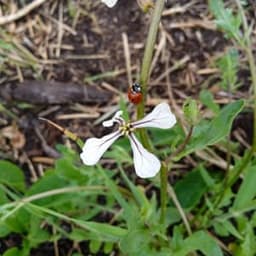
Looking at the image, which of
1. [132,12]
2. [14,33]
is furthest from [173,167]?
[14,33]

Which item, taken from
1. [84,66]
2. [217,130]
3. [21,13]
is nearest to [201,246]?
[217,130]

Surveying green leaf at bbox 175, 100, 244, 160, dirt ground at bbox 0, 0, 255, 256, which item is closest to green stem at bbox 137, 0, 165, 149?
green leaf at bbox 175, 100, 244, 160

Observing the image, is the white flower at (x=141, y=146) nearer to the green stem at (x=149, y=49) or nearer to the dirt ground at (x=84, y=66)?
the green stem at (x=149, y=49)

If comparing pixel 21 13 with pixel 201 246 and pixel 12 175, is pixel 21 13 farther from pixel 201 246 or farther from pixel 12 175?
pixel 201 246

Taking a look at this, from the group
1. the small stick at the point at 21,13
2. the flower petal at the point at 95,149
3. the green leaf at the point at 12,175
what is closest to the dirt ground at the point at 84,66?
the small stick at the point at 21,13

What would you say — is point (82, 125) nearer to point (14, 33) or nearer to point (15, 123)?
point (15, 123)

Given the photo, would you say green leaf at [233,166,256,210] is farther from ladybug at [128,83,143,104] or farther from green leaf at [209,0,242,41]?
ladybug at [128,83,143,104]
